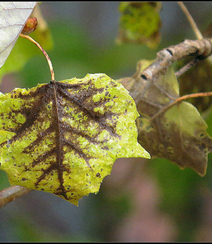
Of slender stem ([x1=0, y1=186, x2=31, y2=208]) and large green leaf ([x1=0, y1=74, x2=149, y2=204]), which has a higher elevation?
large green leaf ([x1=0, y1=74, x2=149, y2=204])

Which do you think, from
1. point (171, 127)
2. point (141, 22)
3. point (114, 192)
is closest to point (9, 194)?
point (171, 127)

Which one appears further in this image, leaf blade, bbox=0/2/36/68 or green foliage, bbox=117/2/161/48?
green foliage, bbox=117/2/161/48

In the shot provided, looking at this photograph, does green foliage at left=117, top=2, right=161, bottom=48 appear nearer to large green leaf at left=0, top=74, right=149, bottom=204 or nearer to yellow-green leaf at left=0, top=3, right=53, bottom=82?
yellow-green leaf at left=0, top=3, right=53, bottom=82

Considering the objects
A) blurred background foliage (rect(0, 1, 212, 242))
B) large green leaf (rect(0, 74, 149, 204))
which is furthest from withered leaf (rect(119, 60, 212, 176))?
blurred background foliage (rect(0, 1, 212, 242))

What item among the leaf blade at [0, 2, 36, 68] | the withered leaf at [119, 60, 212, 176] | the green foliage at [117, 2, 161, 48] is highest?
the leaf blade at [0, 2, 36, 68]

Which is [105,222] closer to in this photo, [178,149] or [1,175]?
[1,175]

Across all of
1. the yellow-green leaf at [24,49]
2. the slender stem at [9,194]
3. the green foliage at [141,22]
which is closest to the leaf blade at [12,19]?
the slender stem at [9,194]
